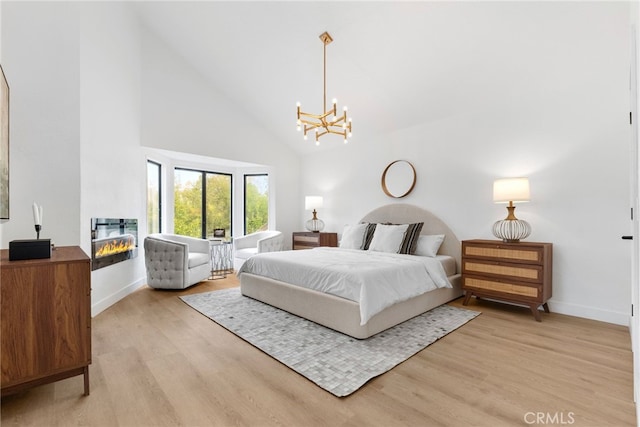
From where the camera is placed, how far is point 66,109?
285 centimetres

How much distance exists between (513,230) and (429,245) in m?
1.00

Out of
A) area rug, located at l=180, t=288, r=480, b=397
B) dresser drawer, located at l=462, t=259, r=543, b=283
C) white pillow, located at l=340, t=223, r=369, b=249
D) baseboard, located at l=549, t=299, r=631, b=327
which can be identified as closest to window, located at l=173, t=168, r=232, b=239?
area rug, located at l=180, t=288, r=480, b=397

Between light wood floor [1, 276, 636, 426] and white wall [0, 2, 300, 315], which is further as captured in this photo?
white wall [0, 2, 300, 315]

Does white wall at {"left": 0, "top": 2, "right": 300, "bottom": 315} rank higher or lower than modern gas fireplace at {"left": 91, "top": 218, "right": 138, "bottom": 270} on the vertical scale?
higher

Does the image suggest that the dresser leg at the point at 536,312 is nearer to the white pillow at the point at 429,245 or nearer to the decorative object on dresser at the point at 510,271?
the decorative object on dresser at the point at 510,271

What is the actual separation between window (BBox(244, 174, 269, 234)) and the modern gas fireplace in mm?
2440

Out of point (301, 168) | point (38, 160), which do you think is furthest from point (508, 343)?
point (301, 168)

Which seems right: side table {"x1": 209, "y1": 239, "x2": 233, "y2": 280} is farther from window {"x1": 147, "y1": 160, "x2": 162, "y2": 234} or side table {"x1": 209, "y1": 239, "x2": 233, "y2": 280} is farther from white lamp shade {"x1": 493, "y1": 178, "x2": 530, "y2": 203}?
white lamp shade {"x1": 493, "y1": 178, "x2": 530, "y2": 203}

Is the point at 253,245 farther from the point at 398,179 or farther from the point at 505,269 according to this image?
the point at 505,269

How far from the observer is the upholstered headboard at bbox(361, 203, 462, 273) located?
4156 millimetres

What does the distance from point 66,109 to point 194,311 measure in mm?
2411

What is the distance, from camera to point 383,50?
140 inches

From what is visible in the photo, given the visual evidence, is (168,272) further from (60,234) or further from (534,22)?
(534,22)

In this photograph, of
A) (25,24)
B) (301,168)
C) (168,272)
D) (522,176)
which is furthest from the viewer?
(301,168)
